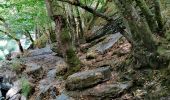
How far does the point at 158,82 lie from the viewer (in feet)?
25.3

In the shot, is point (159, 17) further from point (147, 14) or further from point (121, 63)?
point (121, 63)

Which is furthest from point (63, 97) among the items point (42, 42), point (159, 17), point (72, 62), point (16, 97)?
point (42, 42)

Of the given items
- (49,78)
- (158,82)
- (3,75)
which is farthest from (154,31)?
(3,75)

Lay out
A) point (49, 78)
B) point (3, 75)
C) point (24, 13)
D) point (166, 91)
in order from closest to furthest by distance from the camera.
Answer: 1. point (166, 91)
2. point (49, 78)
3. point (3, 75)
4. point (24, 13)

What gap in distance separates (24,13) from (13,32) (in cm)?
485

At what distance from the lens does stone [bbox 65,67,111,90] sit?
8719 millimetres

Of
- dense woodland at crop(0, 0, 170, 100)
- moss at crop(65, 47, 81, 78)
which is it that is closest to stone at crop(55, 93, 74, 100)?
dense woodland at crop(0, 0, 170, 100)

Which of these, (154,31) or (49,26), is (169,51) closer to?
(154,31)

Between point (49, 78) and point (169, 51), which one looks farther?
point (49, 78)

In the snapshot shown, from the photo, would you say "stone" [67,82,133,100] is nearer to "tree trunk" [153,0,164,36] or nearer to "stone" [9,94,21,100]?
"tree trunk" [153,0,164,36]

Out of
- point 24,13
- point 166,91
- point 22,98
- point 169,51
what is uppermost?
point 24,13

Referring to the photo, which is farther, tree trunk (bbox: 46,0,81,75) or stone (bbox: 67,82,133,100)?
tree trunk (bbox: 46,0,81,75)

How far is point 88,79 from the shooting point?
28.7 ft

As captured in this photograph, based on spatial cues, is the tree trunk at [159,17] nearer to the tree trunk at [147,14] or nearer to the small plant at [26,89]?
the tree trunk at [147,14]
